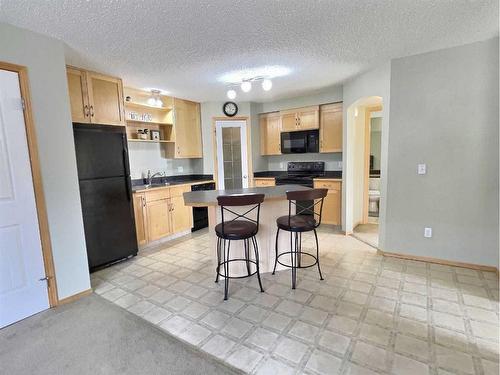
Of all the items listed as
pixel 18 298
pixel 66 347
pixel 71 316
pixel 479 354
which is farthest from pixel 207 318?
pixel 479 354

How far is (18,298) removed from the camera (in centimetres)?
217

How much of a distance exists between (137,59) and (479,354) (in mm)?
3813

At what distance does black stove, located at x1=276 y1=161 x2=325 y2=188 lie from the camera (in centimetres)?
478

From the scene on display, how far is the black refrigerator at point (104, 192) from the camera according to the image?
9.59 feet

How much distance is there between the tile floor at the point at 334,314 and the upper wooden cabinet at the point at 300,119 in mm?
2585

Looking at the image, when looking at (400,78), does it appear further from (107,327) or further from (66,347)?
(66,347)

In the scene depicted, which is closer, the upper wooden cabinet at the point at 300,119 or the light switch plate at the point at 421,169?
the light switch plate at the point at 421,169

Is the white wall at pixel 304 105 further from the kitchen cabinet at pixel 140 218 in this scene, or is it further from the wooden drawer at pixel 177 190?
the kitchen cabinet at pixel 140 218

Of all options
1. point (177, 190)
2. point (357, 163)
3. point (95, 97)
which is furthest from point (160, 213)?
point (357, 163)

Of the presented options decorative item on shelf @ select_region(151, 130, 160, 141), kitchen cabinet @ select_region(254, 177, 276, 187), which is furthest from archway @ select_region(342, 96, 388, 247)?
decorative item on shelf @ select_region(151, 130, 160, 141)

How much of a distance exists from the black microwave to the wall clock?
1068mm

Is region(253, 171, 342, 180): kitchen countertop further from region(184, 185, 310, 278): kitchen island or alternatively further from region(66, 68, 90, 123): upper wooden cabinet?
region(66, 68, 90, 123): upper wooden cabinet

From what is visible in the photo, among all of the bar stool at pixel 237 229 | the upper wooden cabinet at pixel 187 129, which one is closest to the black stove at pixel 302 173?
the upper wooden cabinet at pixel 187 129

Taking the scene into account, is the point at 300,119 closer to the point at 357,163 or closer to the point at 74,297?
the point at 357,163
